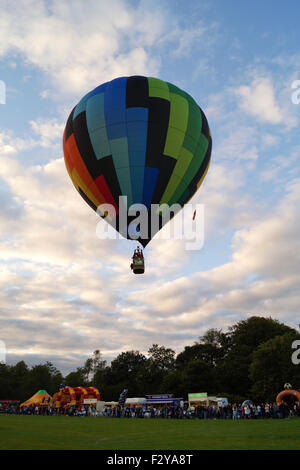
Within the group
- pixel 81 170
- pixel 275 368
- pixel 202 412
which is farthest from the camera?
Answer: pixel 275 368

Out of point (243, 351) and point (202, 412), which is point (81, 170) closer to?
point (202, 412)

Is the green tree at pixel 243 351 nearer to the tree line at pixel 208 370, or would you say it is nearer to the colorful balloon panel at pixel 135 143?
A: the tree line at pixel 208 370

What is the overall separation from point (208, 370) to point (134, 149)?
5301cm

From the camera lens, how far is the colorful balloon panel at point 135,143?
22.1 metres

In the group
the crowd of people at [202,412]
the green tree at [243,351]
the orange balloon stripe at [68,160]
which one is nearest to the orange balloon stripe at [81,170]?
the orange balloon stripe at [68,160]

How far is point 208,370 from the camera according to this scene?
219 ft

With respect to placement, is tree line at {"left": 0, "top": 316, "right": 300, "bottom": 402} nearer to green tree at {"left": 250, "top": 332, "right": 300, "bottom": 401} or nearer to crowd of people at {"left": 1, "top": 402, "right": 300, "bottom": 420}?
green tree at {"left": 250, "top": 332, "right": 300, "bottom": 401}

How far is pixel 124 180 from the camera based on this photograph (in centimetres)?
2209

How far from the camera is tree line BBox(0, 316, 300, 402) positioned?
159 ft

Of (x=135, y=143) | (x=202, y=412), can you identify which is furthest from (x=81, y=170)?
(x=202, y=412)

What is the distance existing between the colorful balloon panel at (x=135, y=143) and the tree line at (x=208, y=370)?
32148 millimetres

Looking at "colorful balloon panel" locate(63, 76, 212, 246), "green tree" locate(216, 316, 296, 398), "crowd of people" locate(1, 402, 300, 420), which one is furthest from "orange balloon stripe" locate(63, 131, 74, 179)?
"green tree" locate(216, 316, 296, 398)
